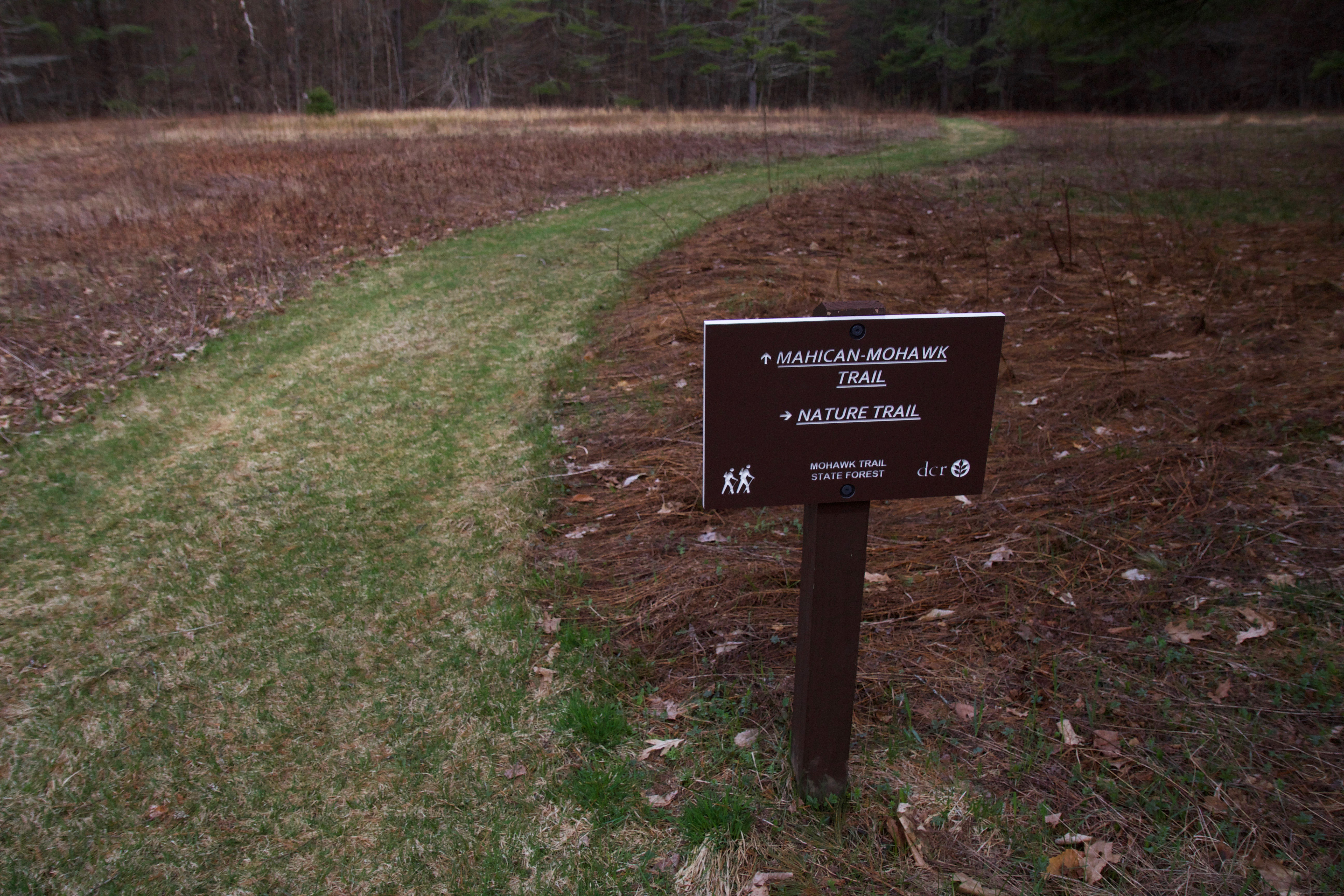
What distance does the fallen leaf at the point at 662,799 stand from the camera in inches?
103

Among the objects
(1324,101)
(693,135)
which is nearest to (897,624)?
(693,135)

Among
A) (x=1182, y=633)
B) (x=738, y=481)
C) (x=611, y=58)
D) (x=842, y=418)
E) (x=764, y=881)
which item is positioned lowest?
(x=764, y=881)

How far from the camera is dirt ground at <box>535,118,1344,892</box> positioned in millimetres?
2447

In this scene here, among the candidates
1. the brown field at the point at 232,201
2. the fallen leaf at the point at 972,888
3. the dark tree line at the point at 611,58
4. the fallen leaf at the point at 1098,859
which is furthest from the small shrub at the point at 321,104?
the fallen leaf at the point at 1098,859

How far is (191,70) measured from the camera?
36.5 metres

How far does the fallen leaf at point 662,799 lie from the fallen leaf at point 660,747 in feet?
0.55

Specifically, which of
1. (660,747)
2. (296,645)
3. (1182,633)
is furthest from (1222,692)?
(296,645)

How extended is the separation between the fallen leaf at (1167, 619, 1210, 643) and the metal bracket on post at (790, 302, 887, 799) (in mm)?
1436

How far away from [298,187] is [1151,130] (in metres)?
25.7

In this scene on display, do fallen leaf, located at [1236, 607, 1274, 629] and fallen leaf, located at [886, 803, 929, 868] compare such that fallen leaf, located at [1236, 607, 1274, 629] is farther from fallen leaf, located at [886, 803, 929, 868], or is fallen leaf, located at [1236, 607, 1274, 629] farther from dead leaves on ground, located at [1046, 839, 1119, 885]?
fallen leaf, located at [886, 803, 929, 868]

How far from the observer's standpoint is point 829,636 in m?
2.34

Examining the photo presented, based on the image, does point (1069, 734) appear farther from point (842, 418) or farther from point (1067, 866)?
point (842, 418)

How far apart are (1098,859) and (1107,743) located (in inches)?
19.2

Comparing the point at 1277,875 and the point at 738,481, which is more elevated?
the point at 738,481
